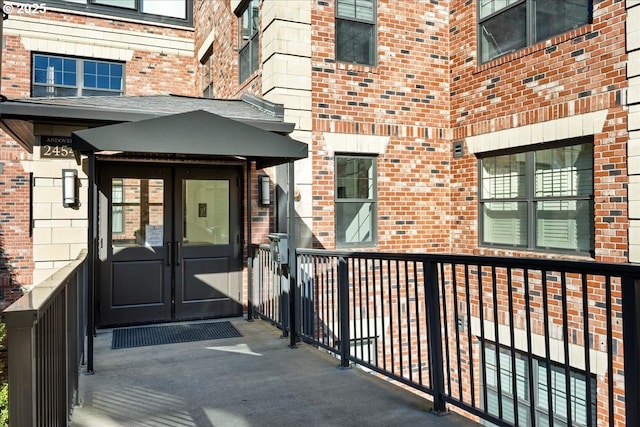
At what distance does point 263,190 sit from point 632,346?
17.6 ft

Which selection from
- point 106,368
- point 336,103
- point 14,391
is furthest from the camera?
point 336,103

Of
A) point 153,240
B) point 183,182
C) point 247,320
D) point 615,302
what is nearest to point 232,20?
point 183,182

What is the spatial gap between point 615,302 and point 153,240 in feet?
19.4

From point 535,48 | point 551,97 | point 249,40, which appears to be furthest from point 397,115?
point 249,40

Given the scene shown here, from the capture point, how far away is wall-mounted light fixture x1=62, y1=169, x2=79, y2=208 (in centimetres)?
626

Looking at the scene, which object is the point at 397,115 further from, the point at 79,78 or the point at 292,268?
the point at 79,78

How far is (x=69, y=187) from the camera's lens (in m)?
6.27

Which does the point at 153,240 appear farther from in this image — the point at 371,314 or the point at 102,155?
the point at 371,314

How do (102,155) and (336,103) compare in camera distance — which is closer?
(102,155)

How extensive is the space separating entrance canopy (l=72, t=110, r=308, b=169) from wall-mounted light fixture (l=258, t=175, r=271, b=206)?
1.99m

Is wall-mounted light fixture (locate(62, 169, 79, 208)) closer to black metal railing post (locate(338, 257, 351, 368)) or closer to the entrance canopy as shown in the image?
the entrance canopy

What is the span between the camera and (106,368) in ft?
15.4

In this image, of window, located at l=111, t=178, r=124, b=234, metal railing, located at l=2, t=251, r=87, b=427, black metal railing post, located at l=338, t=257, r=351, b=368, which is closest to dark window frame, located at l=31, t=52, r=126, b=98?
window, located at l=111, t=178, r=124, b=234

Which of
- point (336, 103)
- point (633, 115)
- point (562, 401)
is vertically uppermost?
point (336, 103)
